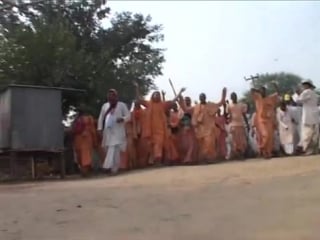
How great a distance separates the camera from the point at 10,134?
46.5ft

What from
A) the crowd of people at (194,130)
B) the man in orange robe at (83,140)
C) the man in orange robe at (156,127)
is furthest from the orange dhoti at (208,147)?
the man in orange robe at (83,140)

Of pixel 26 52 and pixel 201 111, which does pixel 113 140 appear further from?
pixel 26 52

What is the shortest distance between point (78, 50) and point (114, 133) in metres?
6.26

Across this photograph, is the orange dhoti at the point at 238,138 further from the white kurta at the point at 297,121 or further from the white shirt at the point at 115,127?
the white shirt at the point at 115,127

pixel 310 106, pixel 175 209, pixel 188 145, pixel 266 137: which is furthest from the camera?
pixel 188 145

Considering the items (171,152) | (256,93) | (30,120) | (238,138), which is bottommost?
(171,152)

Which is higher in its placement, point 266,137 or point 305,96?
point 305,96

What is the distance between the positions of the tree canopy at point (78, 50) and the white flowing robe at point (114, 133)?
3199 millimetres

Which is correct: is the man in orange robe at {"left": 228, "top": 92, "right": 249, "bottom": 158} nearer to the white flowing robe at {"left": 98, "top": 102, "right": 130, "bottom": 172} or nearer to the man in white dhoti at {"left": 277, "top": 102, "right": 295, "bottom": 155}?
the man in white dhoti at {"left": 277, "top": 102, "right": 295, "bottom": 155}

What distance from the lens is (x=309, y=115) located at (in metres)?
15.0

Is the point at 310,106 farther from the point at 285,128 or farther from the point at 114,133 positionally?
the point at 114,133

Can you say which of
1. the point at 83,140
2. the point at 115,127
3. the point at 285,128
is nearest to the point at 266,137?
the point at 285,128

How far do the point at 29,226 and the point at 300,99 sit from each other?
8712 millimetres

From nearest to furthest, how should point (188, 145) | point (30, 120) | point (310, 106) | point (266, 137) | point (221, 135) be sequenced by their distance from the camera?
1. point (30, 120)
2. point (310, 106)
3. point (266, 137)
4. point (188, 145)
5. point (221, 135)
